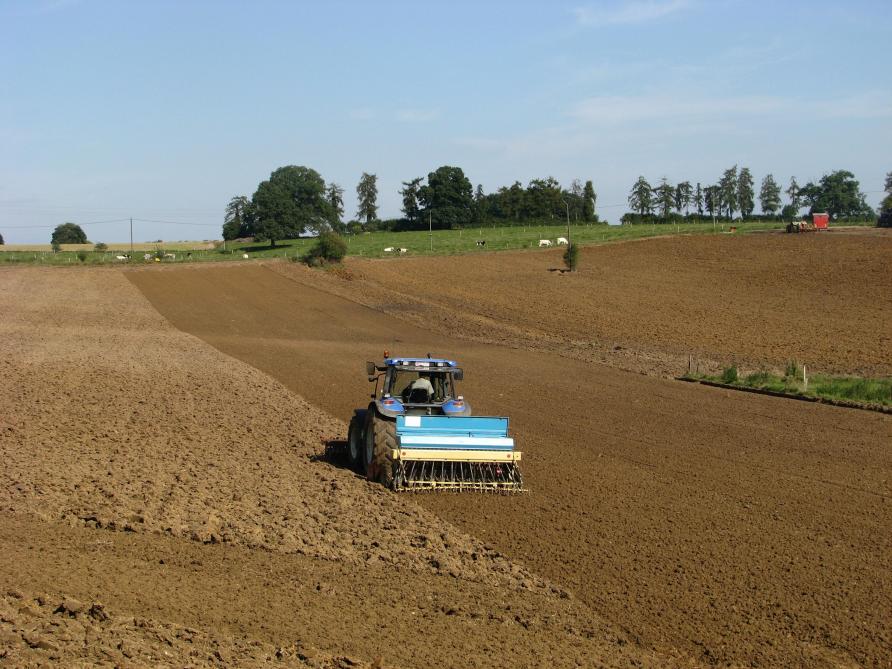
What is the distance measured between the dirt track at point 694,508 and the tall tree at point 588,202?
118 m

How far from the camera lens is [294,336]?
39312 millimetres

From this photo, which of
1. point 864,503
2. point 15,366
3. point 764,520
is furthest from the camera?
point 15,366

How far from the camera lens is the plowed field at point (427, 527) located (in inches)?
327

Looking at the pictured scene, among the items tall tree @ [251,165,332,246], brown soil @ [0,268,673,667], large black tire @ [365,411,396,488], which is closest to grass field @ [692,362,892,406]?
brown soil @ [0,268,673,667]

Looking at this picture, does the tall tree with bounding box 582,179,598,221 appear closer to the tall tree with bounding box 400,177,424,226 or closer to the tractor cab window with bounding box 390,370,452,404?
the tall tree with bounding box 400,177,424,226

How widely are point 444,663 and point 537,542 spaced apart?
3.88m

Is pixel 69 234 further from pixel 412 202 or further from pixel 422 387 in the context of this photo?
pixel 422 387

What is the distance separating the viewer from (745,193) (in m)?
174

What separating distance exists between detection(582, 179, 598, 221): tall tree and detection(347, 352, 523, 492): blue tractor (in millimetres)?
131683

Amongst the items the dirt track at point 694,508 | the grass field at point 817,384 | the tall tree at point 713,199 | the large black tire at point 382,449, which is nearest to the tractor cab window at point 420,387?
the large black tire at point 382,449

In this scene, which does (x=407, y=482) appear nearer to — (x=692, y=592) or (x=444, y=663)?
(x=692, y=592)

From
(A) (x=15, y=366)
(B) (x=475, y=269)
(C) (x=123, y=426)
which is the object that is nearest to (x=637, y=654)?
(C) (x=123, y=426)

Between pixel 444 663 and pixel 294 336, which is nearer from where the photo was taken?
pixel 444 663

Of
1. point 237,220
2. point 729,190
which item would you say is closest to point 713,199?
point 729,190
